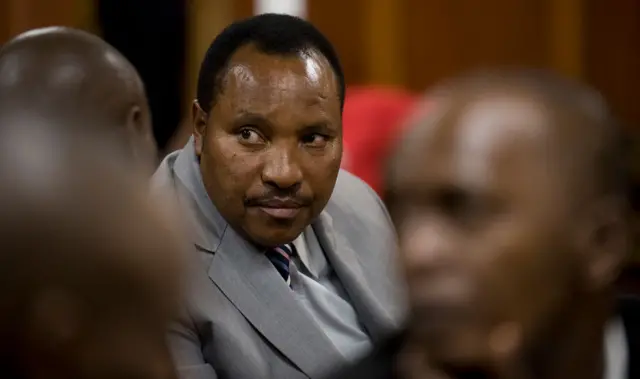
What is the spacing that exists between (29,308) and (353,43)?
3.06 meters

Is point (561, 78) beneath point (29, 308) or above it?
above

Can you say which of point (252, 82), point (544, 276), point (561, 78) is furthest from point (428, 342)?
point (252, 82)

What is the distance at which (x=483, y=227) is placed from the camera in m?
0.96

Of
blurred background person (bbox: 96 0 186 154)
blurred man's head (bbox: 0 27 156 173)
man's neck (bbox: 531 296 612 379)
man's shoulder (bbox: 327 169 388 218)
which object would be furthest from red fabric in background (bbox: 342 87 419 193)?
man's neck (bbox: 531 296 612 379)

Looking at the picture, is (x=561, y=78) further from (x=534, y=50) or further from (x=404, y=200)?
(x=534, y=50)

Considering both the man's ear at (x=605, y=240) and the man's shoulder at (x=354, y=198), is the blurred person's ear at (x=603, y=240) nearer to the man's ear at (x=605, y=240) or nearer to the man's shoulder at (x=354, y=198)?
the man's ear at (x=605, y=240)

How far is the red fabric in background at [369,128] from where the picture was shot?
111 inches

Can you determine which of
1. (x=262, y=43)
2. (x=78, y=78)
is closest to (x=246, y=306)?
(x=262, y=43)

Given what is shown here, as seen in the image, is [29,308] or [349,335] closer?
[29,308]

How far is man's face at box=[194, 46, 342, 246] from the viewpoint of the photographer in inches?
56.1

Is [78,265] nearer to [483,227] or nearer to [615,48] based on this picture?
[483,227]

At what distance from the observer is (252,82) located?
143 cm

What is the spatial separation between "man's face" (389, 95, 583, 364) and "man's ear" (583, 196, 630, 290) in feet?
0.11

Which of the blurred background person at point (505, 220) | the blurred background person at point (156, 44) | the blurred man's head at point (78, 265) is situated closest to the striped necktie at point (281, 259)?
the blurred background person at point (505, 220)
